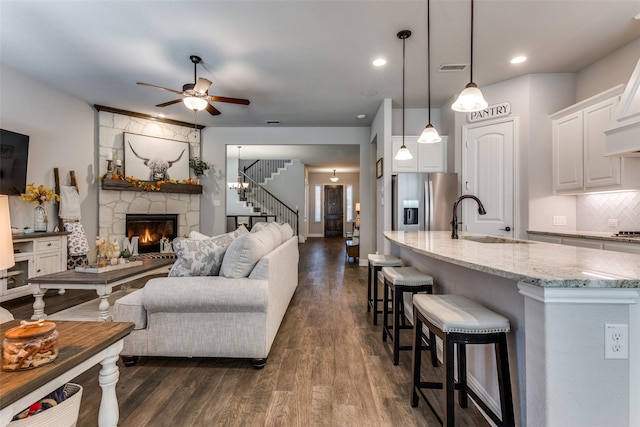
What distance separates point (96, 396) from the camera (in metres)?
1.84

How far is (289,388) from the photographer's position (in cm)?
192

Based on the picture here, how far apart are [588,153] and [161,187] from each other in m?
6.51

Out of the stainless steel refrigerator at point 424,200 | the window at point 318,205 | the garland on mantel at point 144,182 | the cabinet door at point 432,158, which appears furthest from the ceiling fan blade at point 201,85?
the window at point 318,205

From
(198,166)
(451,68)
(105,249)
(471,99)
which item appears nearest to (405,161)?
(451,68)

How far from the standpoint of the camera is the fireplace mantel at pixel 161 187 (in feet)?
16.9

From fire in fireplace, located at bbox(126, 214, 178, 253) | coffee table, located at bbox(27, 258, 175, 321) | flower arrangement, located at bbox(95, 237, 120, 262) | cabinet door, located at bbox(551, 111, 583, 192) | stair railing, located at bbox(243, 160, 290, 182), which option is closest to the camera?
coffee table, located at bbox(27, 258, 175, 321)

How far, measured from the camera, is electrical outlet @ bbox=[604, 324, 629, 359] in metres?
1.05

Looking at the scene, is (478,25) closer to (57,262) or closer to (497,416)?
(497,416)

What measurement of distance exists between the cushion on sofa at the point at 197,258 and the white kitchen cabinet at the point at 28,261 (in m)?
2.79

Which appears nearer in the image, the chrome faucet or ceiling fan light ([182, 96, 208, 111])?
the chrome faucet

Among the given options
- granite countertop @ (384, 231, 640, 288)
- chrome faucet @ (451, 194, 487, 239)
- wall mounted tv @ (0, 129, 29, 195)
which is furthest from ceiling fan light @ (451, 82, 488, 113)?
wall mounted tv @ (0, 129, 29, 195)

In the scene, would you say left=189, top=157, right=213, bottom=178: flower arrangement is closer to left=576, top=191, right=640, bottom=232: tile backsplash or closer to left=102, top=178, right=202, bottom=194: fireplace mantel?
left=102, top=178, right=202, bottom=194: fireplace mantel

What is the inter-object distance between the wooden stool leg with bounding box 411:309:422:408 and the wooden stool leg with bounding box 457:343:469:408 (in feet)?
0.66

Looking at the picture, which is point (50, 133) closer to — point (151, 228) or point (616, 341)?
point (151, 228)
